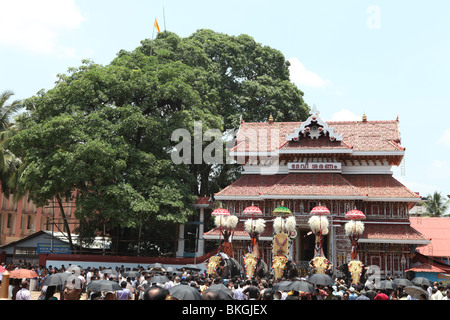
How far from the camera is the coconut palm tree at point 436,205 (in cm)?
5191

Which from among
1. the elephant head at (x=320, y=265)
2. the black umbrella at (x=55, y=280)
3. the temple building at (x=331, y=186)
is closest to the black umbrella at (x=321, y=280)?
the black umbrella at (x=55, y=280)

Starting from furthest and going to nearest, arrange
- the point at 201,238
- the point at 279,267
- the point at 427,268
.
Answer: the point at 201,238 → the point at 427,268 → the point at 279,267

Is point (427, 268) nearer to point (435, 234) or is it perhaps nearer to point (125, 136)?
point (435, 234)

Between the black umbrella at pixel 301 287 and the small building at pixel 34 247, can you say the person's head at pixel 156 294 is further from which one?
the small building at pixel 34 247

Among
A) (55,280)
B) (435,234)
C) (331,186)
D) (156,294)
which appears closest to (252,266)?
(331,186)

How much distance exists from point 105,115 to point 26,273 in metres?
17.2

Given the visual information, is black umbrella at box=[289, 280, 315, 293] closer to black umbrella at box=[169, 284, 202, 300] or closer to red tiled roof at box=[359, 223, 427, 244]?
black umbrella at box=[169, 284, 202, 300]

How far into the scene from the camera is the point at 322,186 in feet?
102

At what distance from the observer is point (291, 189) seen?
31359 millimetres

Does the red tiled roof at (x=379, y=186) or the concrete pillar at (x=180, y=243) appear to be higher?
the red tiled roof at (x=379, y=186)

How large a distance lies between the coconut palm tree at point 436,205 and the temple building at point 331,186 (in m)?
20.9

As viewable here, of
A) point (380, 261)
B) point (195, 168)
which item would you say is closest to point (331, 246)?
point (380, 261)

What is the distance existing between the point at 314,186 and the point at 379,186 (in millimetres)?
4566
